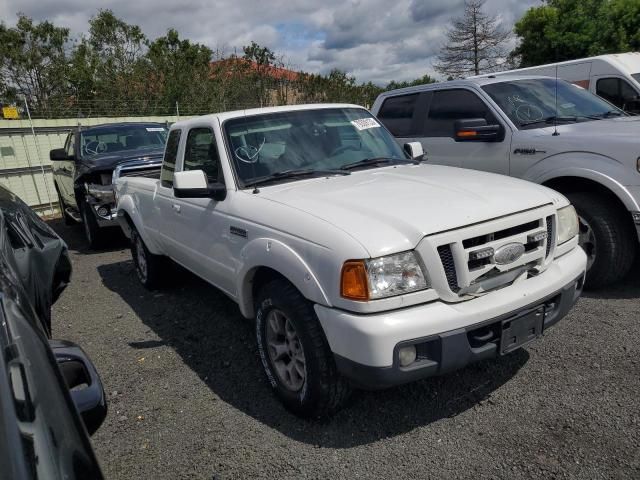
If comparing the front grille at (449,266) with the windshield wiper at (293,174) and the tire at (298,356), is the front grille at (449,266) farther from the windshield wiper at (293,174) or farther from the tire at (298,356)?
the windshield wiper at (293,174)

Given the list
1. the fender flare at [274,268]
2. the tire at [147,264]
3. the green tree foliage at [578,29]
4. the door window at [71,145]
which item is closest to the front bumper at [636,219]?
the fender flare at [274,268]

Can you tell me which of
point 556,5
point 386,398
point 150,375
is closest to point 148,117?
point 150,375

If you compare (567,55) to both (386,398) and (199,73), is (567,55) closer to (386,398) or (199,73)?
(199,73)

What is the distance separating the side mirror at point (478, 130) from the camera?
4.98m

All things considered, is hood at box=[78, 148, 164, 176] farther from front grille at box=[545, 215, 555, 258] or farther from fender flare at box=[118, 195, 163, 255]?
front grille at box=[545, 215, 555, 258]

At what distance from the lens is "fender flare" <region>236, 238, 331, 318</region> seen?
2602 mm

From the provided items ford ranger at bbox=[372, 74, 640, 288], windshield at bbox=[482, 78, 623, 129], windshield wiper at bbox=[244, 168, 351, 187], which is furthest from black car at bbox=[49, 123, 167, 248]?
windshield at bbox=[482, 78, 623, 129]

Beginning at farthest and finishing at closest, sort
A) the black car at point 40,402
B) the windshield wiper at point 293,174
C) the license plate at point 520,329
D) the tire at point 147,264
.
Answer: the tire at point 147,264
the windshield wiper at point 293,174
the license plate at point 520,329
the black car at point 40,402

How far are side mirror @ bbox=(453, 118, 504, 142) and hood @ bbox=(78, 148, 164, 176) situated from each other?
169 inches

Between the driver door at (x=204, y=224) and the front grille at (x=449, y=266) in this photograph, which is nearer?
the front grille at (x=449, y=266)

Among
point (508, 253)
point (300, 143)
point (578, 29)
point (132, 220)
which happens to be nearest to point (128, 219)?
point (132, 220)

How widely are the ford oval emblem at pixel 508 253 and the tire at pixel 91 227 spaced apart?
643 cm

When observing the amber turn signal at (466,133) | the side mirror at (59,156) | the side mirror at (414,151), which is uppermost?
the side mirror at (59,156)

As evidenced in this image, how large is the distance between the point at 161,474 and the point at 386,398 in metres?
1.35
